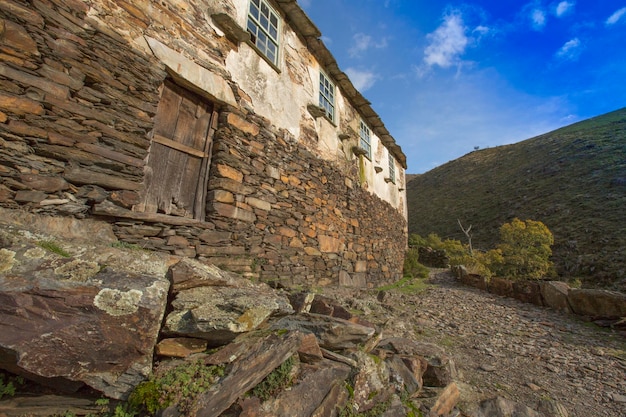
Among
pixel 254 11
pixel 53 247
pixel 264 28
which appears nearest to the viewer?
pixel 53 247

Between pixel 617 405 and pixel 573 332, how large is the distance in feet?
8.82

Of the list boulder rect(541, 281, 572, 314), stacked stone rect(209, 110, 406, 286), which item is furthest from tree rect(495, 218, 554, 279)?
stacked stone rect(209, 110, 406, 286)

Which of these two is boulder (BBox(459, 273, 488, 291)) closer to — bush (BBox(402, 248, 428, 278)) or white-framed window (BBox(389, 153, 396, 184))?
bush (BBox(402, 248, 428, 278))

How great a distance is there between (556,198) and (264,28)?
22.7 m

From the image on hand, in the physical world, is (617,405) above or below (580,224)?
below

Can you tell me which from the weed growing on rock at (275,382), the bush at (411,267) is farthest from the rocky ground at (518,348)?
the bush at (411,267)

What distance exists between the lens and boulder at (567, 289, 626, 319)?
18.4ft

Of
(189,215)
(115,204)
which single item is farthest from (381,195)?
(115,204)

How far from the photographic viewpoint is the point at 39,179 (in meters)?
2.86

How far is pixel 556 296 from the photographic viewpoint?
670 centimetres

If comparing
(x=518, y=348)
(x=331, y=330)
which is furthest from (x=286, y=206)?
(x=518, y=348)

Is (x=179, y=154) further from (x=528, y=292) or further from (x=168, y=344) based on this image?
(x=528, y=292)

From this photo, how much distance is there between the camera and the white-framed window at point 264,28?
550 cm

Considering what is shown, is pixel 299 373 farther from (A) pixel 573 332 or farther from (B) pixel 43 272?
(A) pixel 573 332
